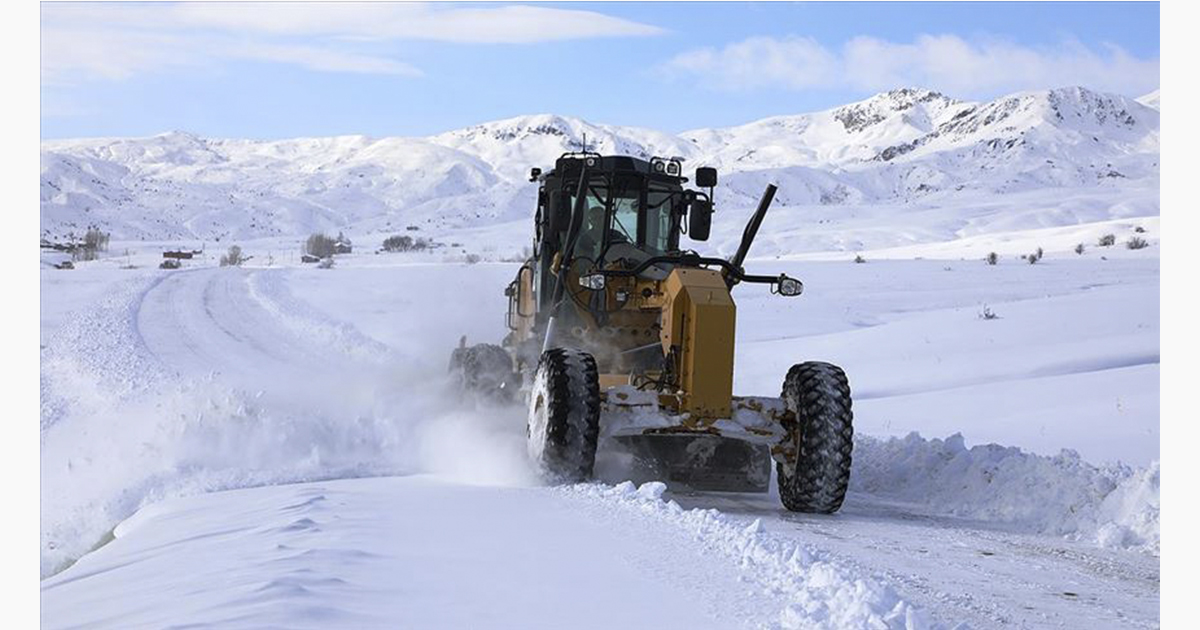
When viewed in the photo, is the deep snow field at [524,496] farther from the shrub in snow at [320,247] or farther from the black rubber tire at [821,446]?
the shrub in snow at [320,247]

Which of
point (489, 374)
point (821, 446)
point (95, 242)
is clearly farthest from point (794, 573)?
point (95, 242)

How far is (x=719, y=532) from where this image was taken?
22.9 feet

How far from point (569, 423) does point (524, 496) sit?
62 centimetres

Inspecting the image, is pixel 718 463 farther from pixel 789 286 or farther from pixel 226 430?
pixel 226 430

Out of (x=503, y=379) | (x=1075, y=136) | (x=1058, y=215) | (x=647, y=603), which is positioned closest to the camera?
(x=647, y=603)

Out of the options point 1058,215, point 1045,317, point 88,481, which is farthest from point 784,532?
point 1058,215

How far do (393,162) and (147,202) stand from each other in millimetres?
39439

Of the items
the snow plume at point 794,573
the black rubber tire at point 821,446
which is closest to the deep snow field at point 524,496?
the snow plume at point 794,573

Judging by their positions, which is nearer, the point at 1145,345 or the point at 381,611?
the point at 381,611

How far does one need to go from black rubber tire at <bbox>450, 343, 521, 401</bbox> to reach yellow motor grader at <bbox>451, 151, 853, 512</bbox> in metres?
0.67

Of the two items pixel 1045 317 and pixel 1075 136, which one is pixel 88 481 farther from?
pixel 1075 136

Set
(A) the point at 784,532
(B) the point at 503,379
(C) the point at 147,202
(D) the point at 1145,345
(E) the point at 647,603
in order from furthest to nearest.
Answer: (C) the point at 147,202 < (D) the point at 1145,345 < (B) the point at 503,379 < (A) the point at 784,532 < (E) the point at 647,603

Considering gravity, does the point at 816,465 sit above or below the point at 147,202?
below

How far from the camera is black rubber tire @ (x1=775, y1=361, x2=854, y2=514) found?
28.7 ft
